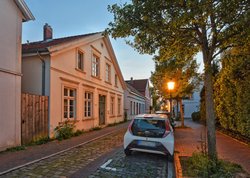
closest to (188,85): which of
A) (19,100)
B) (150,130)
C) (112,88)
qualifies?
(112,88)

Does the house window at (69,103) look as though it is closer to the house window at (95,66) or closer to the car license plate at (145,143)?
the house window at (95,66)

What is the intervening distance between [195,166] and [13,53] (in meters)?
7.99

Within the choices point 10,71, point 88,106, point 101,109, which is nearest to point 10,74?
point 10,71

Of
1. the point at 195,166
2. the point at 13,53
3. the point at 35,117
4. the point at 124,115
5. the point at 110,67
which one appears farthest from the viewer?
the point at 124,115

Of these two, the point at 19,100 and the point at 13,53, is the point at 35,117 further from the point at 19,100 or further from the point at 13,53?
the point at 13,53

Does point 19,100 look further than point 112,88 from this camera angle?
No

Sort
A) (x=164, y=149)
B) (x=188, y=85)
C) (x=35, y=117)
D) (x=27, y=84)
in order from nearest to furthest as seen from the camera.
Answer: (x=164, y=149) → (x=35, y=117) → (x=27, y=84) → (x=188, y=85)

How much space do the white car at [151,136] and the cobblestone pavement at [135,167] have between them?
35cm

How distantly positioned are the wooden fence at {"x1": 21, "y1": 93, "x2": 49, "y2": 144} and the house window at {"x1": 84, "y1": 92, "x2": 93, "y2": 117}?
5.03 metres

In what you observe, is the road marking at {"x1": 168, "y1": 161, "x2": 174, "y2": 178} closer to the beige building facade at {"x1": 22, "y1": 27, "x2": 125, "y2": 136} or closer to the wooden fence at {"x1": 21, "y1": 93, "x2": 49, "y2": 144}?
the beige building facade at {"x1": 22, "y1": 27, "x2": 125, "y2": 136}

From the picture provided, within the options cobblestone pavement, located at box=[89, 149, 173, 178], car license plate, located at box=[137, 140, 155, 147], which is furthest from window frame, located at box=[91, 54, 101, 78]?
car license plate, located at box=[137, 140, 155, 147]

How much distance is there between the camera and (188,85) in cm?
1836

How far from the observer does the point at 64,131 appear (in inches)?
487

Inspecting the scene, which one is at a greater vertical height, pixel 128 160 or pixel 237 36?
pixel 237 36
